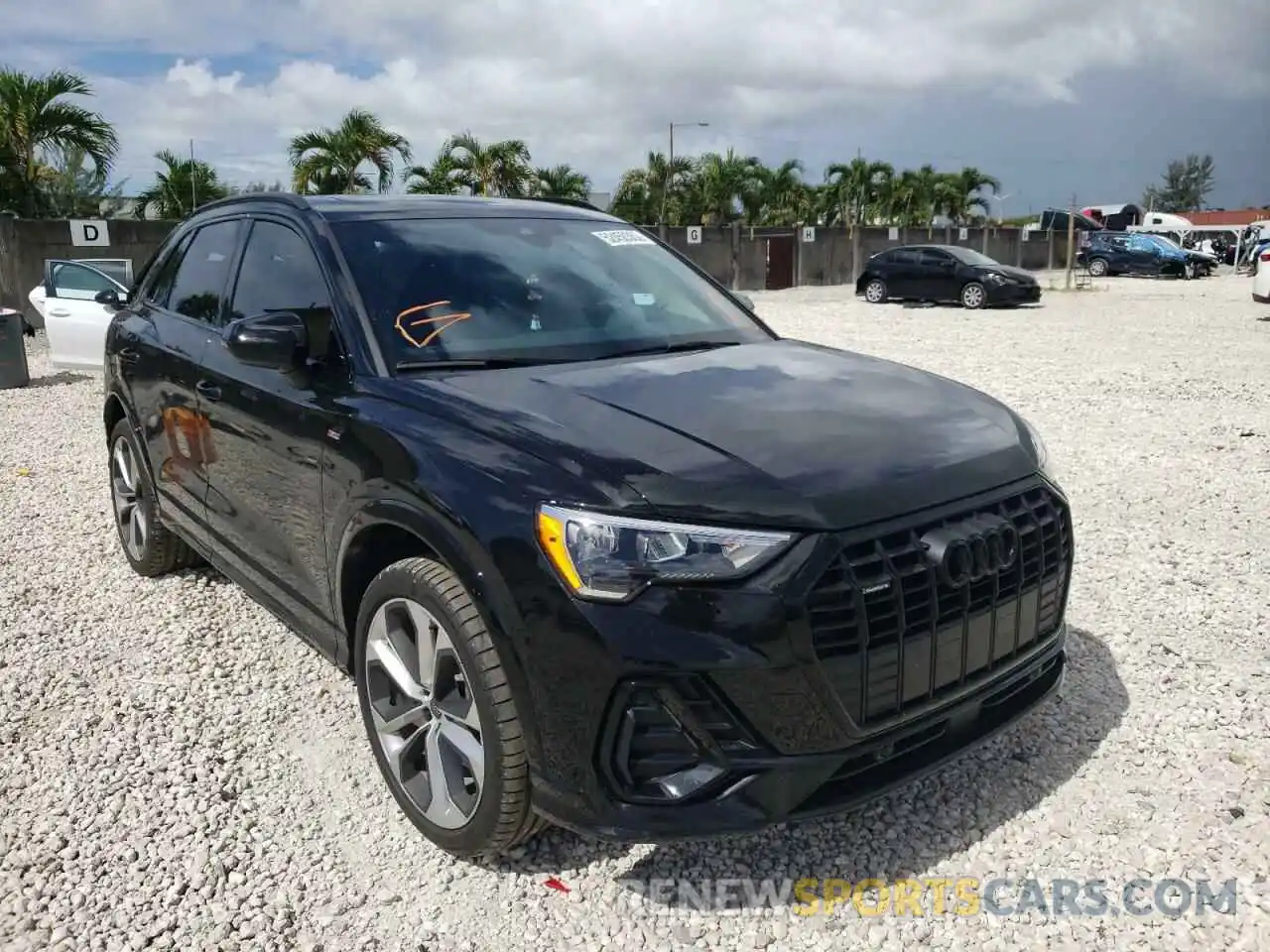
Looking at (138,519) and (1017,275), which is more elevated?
(1017,275)

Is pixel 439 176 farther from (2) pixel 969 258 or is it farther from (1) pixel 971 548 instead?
(1) pixel 971 548

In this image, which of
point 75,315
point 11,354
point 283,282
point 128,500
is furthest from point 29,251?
point 283,282

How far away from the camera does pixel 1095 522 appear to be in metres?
5.89

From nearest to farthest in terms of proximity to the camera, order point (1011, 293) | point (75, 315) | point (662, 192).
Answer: point (75, 315) < point (1011, 293) < point (662, 192)

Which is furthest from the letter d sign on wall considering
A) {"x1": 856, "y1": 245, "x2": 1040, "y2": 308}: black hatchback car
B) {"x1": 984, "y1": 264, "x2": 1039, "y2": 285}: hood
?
{"x1": 984, "y1": 264, "x2": 1039, "y2": 285}: hood

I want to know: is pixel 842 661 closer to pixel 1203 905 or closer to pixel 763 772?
pixel 763 772

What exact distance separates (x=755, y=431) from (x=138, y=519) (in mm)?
3782

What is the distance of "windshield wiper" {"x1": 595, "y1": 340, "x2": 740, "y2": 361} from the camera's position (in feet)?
11.1

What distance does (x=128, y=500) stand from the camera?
531 centimetres

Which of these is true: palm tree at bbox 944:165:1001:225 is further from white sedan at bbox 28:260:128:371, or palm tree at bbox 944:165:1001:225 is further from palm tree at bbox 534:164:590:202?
white sedan at bbox 28:260:128:371

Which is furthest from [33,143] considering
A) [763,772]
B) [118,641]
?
[763,772]

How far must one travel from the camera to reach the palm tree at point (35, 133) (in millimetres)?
20781

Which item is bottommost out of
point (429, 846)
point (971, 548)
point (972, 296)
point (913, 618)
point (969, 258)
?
point (429, 846)

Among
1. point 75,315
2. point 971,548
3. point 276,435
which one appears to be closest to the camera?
point 971,548
